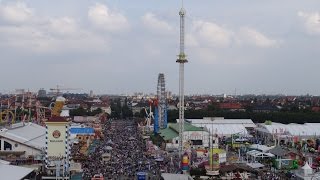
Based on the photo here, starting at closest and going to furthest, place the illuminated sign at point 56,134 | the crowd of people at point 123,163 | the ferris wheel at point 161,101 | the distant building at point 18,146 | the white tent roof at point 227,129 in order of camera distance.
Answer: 1. the illuminated sign at point 56,134
2. the crowd of people at point 123,163
3. the distant building at point 18,146
4. the white tent roof at point 227,129
5. the ferris wheel at point 161,101

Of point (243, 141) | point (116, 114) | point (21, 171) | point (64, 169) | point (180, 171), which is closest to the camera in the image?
point (21, 171)

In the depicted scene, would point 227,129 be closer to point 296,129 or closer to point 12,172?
point 296,129

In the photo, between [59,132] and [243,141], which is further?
[243,141]

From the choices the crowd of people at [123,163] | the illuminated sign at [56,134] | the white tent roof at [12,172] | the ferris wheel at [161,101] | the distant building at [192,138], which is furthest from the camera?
the ferris wheel at [161,101]

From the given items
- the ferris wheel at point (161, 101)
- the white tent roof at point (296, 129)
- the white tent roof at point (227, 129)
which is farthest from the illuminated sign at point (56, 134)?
the white tent roof at point (296, 129)

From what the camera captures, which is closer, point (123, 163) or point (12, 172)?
point (12, 172)

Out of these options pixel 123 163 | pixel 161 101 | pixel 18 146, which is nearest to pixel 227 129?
pixel 161 101

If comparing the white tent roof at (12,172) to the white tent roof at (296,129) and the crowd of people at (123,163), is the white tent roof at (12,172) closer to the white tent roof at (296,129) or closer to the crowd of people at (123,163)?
the crowd of people at (123,163)

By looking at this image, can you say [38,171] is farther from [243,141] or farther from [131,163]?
[243,141]

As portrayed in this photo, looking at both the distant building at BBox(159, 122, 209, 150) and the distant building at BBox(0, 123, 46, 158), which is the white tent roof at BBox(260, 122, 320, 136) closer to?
the distant building at BBox(159, 122, 209, 150)

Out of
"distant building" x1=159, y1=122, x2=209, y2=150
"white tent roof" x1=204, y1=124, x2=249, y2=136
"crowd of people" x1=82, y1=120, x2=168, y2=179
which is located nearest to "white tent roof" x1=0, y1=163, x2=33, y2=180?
"crowd of people" x1=82, y1=120, x2=168, y2=179

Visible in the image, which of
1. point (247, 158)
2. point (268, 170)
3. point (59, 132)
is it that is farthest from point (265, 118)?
point (59, 132)
